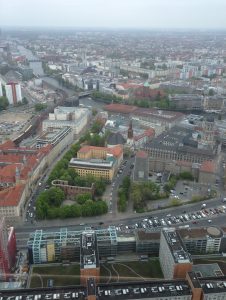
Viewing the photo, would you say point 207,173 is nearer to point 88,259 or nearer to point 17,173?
point 88,259

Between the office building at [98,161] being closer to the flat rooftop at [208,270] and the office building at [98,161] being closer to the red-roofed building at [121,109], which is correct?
the flat rooftop at [208,270]

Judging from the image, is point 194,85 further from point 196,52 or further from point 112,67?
point 196,52

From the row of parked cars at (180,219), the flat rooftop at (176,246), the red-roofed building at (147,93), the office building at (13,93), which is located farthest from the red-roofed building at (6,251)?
the red-roofed building at (147,93)

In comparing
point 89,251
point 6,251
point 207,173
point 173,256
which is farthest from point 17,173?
point 207,173

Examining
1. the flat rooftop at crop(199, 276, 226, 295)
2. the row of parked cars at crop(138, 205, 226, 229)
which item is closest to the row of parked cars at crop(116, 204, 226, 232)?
the row of parked cars at crop(138, 205, 226, 229)

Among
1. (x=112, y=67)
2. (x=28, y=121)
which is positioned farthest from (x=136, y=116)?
(x=112, y=67)

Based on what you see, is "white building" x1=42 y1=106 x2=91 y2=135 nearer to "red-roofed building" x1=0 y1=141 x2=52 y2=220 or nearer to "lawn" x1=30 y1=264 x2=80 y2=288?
"red-roofed building" x1=0 y1=141 x2=52 y2=220
